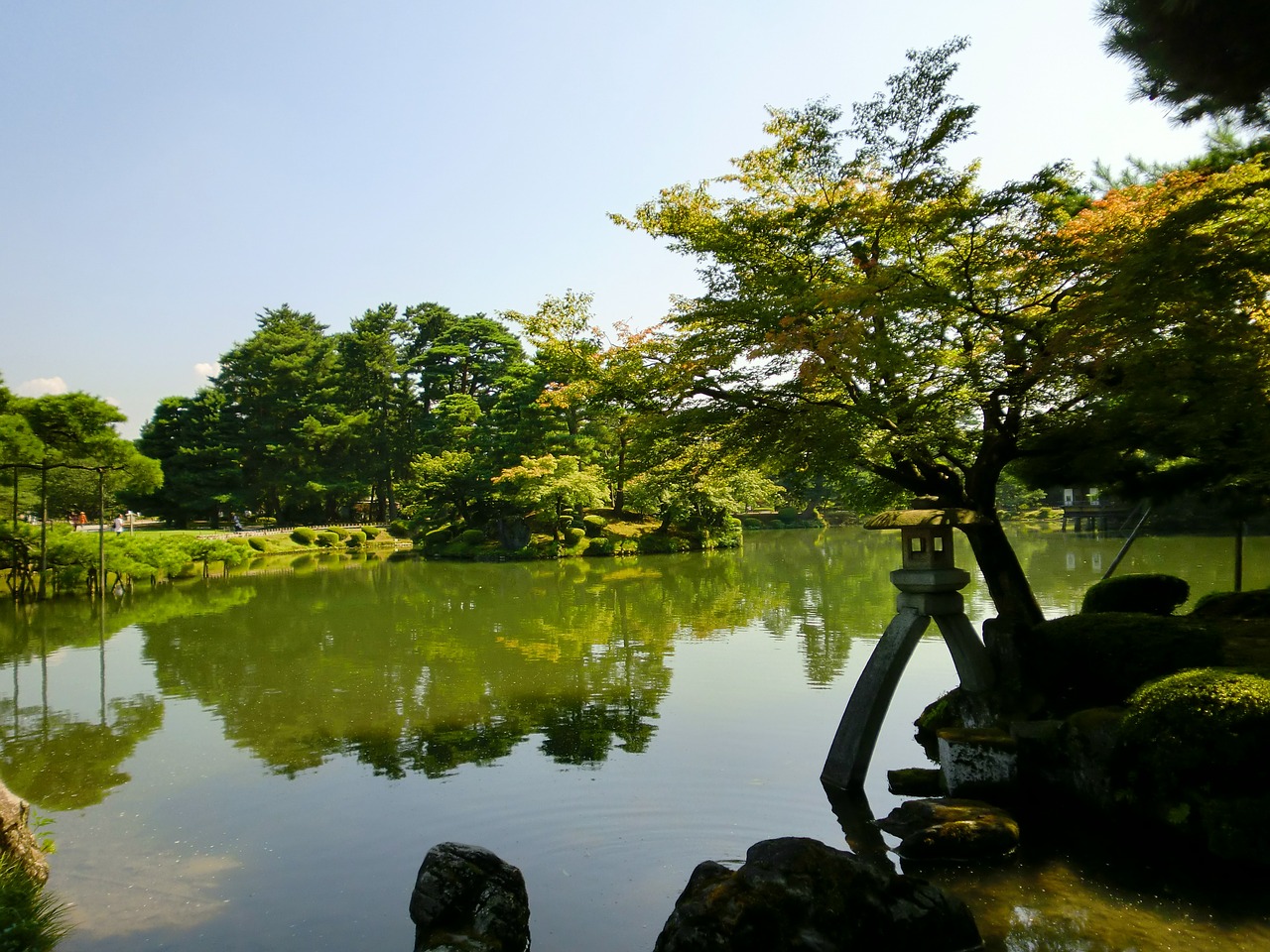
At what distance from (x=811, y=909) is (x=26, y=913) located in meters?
3.32

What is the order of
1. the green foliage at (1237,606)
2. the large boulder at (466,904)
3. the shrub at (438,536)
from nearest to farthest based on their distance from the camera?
the large boulder at (466,904) < the green foliage at (1237,606) < the shrub at (438,536)

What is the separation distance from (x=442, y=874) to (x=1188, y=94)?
191 inches

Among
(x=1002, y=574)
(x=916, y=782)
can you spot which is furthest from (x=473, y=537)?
(x=916, y=782)

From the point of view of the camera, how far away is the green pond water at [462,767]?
Result: 3688 mm

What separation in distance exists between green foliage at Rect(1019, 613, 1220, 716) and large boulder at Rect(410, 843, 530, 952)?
373cm

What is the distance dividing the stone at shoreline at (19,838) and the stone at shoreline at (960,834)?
14.6 ft

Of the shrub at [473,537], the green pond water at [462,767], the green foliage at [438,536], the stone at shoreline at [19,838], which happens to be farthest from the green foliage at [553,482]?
the stone at shoreline at [19,838]

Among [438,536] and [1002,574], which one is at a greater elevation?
[1002,574]

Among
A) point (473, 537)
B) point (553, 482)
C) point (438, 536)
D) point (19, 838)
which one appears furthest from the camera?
point (438, 536)

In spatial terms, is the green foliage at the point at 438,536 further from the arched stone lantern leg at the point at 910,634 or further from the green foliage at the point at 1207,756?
the green foliage at the point at 1207,756

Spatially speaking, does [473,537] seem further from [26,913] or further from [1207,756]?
[1207,756]

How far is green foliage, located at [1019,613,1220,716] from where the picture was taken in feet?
15.7

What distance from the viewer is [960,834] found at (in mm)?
4156

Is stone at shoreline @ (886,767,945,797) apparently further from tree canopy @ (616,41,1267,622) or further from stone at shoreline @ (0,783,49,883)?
stone at shoreline @ (0,783,49,883)
